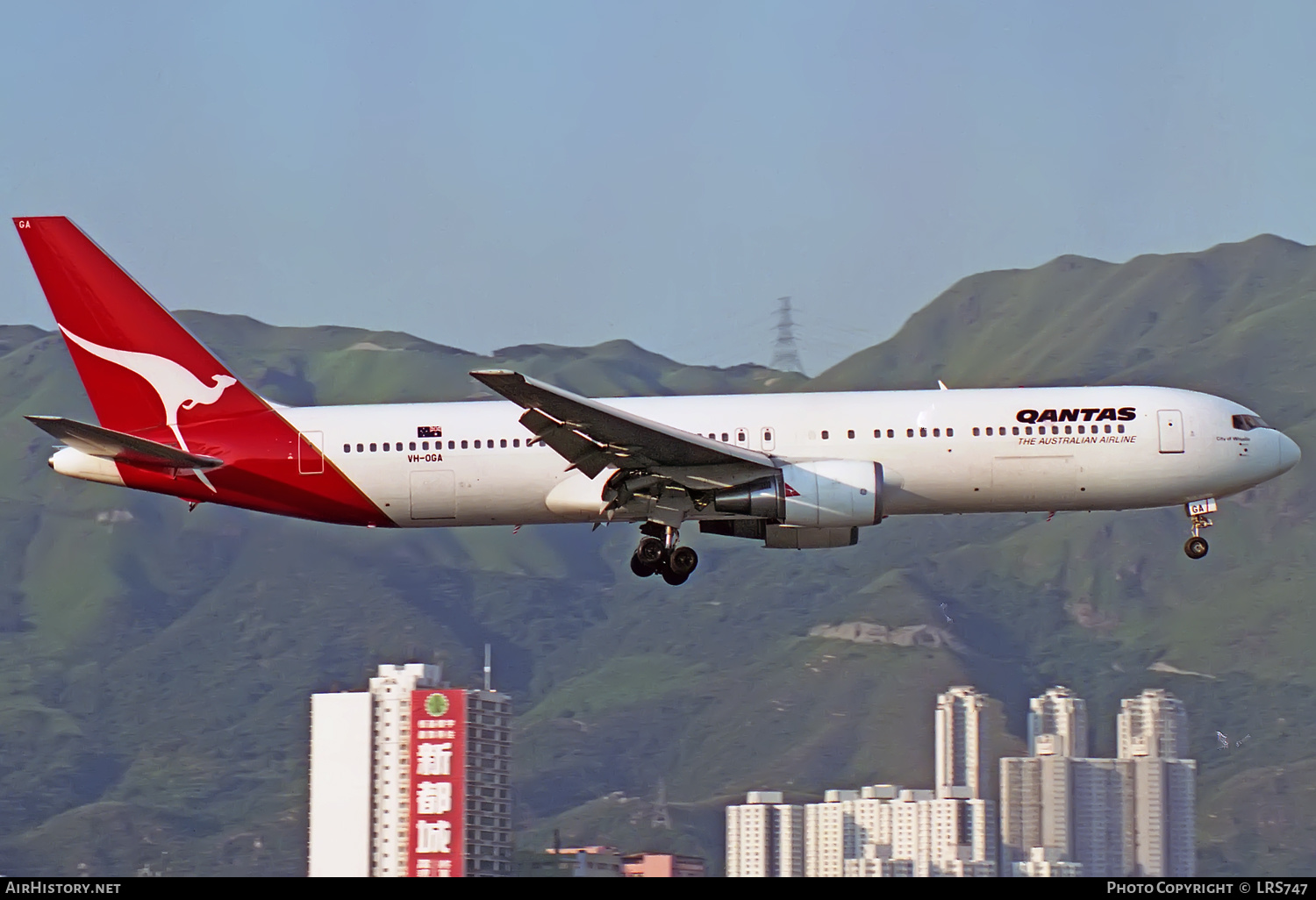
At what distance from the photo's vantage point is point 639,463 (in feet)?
146

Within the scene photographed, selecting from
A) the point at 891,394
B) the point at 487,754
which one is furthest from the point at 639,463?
the point at 487,754

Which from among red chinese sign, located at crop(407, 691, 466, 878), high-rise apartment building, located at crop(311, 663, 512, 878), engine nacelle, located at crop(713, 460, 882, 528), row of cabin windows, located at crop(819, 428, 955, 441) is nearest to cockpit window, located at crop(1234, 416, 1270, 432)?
row of cabin windows, located at crop(819, 428, 955, 441)

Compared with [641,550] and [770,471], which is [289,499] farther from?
[770,471]

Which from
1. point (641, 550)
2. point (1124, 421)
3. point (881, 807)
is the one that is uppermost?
point (1124, 421)

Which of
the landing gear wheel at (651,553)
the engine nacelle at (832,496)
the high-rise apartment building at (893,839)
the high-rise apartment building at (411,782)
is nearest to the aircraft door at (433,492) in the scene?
the landing gear wheel at (651,553)

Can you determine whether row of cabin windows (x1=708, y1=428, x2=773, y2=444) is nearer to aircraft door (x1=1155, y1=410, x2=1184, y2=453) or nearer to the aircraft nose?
aircraft door (x1=1155, y1=410, x2=1184, y2=453)

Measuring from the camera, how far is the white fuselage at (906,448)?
45562 mm

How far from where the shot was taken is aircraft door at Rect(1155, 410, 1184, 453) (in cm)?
4634

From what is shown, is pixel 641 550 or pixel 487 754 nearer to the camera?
pixel 641 550
